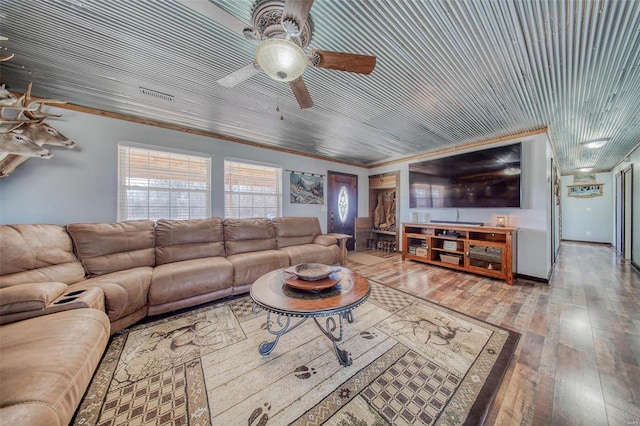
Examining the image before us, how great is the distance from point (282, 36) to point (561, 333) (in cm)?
349

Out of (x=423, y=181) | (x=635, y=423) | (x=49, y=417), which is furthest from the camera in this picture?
(x=423, y=181)

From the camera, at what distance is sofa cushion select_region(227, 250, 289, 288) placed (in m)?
2.72

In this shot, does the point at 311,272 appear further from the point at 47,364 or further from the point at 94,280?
the point at 94,280

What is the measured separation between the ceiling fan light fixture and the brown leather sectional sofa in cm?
189

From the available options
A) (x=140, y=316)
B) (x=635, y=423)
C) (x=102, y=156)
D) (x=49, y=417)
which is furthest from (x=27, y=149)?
(x=635, y=423)

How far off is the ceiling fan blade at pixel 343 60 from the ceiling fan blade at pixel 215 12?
484 mm

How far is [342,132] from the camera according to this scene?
356 cm

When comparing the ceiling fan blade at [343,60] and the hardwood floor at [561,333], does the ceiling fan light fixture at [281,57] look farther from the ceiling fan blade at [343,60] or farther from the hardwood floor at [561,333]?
the hardwood floor at [561,333]

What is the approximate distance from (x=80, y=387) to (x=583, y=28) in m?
3.78

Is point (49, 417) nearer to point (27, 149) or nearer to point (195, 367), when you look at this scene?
point (195, 367)

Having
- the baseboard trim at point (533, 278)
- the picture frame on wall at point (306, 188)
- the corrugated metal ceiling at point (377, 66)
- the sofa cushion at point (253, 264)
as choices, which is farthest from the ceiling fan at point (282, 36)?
the baseboard trim at point (533, 278)

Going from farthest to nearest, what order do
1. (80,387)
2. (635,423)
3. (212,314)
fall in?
(212,314)
(635,423)
(80,387)

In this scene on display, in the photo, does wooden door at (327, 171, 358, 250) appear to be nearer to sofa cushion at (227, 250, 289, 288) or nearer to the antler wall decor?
sofa cushion at (227, 250, 289, 288)

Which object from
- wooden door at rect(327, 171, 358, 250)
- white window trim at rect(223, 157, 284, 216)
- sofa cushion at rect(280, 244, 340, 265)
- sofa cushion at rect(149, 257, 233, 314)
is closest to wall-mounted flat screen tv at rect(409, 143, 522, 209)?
wooden door at rect(327, 171, 358, 250)
